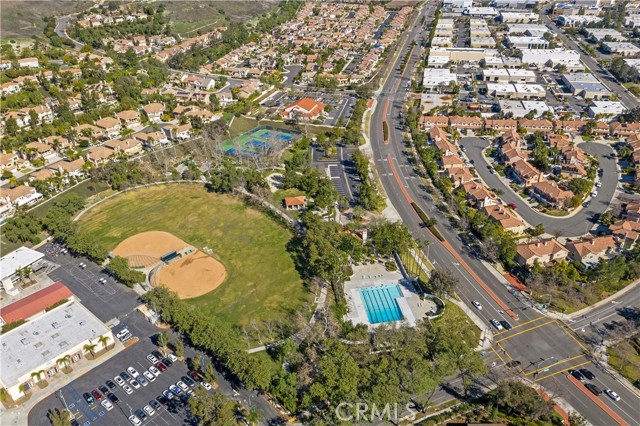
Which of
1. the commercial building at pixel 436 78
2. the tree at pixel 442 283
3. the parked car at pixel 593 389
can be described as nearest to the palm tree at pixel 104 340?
the tree at pixel 442 283

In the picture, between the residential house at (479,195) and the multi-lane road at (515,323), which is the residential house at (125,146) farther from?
the residential house at (479,195)

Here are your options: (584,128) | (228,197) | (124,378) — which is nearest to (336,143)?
(228,197)

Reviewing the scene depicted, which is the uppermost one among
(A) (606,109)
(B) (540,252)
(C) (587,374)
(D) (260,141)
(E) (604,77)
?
(E) (604,77)

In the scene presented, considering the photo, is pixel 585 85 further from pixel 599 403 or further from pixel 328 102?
pixel 599 403

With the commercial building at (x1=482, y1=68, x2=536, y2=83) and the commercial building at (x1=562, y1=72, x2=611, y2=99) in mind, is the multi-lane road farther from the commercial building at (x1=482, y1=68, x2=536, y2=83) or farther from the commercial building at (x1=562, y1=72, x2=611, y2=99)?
the commercial building at (x1=562, y1=72, x2=611, y2=99)

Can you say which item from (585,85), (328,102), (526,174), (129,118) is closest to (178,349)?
(526,174)

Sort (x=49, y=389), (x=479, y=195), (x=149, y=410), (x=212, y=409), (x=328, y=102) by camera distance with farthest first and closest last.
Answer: (x=328, y=102)
(x=479, y=195)
(x=49, y=389)
(x=149, y=410)
(x=212, y=409)

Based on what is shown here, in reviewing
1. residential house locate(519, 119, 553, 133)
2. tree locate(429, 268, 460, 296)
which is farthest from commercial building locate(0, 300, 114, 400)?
residential house locate(519, 119, 553, 133)

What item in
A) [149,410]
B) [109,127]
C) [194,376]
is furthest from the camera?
[109,127]
